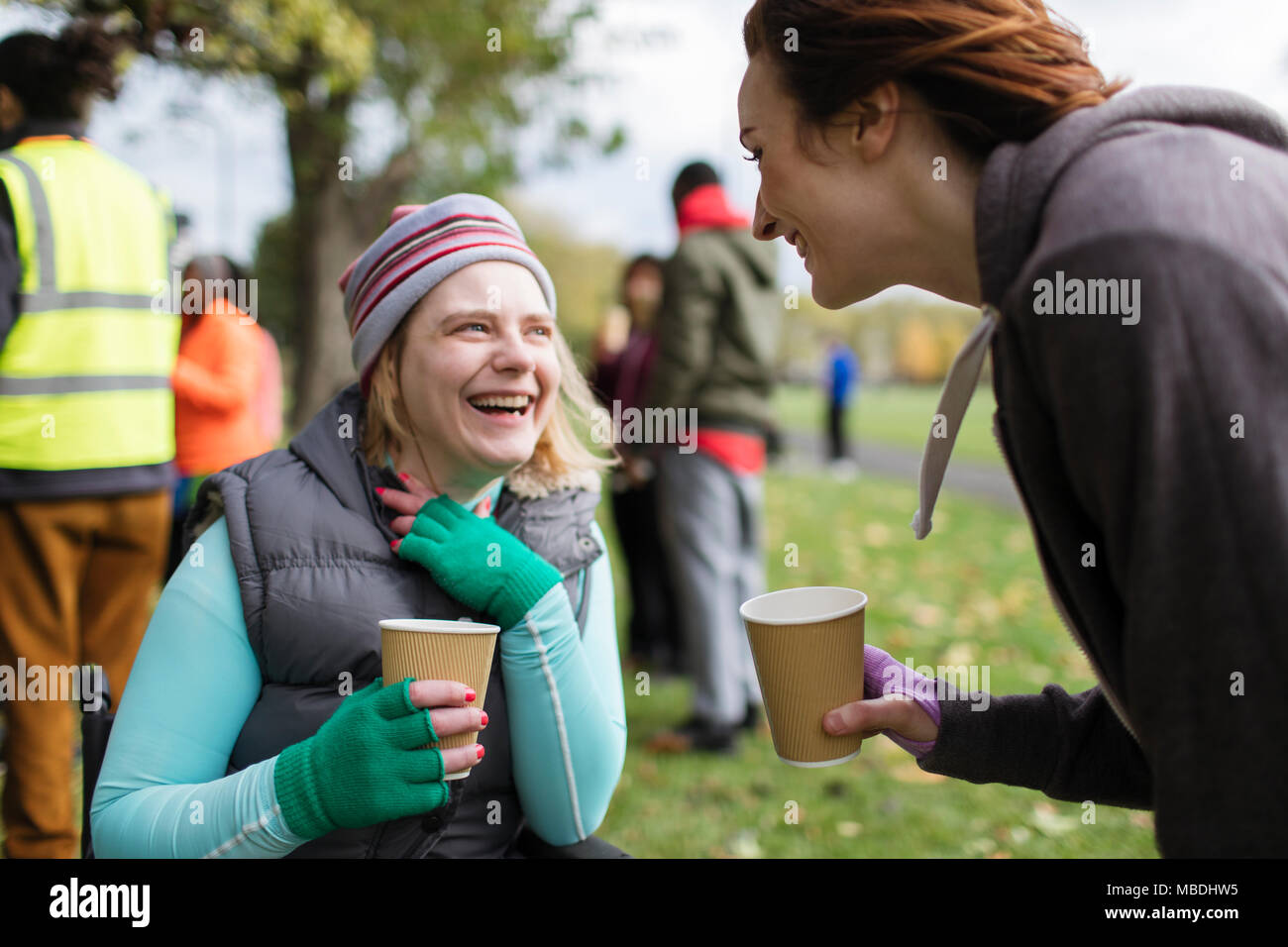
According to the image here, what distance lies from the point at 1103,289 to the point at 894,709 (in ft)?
2.96

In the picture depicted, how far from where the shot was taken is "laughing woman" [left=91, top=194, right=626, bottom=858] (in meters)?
1.59

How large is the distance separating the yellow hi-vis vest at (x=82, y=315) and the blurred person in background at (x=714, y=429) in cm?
226

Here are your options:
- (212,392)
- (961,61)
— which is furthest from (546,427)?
(212,392)

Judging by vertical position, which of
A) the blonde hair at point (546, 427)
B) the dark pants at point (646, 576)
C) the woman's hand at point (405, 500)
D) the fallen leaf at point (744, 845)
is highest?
the blonde hair at point (546, 427)

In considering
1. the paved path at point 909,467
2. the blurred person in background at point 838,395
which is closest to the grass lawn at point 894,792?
the paved path at point 909,467

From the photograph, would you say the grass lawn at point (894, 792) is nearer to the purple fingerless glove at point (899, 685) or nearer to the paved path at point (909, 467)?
the purple fingerless glove at point (899, 685)

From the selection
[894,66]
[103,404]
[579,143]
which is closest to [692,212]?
[103,404]

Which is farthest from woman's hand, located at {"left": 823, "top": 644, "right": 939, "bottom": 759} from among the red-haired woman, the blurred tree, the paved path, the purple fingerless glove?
the paved path

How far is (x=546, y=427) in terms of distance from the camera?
2.13 meters

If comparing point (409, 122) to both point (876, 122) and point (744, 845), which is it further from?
point (876, 122)

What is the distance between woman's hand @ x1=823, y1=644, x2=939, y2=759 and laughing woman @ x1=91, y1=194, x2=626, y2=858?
1.60 feet

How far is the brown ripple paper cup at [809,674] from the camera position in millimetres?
1617

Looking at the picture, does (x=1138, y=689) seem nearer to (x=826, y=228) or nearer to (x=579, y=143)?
(x=826, y=228)

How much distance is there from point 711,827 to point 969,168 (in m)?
3.14
